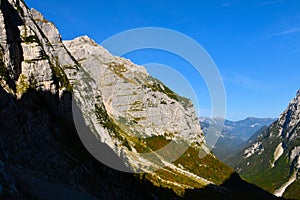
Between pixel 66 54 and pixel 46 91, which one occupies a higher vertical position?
pixel 66 54

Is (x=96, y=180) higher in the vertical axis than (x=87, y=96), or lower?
lower

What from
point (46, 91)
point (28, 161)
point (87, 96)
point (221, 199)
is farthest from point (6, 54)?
point (221, 199)

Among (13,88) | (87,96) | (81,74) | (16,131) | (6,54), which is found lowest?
(16,131)

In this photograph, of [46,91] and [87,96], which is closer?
[46,91]

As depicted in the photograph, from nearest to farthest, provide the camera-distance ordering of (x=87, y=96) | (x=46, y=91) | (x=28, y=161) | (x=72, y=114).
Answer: (x=28, y=161)
(x=46, y=91)
(x=72, y=114)
(x=87, y=96)

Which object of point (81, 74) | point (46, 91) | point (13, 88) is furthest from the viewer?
point (81, 74)

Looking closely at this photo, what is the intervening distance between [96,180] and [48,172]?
48.4 ft

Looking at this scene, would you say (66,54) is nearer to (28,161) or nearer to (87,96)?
(87,96)

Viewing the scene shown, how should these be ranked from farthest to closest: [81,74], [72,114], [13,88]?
[81,74] < [72,114] < [13,88]

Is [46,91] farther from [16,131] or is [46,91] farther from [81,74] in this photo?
[81,74]

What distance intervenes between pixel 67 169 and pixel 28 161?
9.23 metres

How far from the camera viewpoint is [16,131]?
55.4 metres

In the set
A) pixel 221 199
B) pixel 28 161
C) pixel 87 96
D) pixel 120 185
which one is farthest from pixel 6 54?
pixel 221 199

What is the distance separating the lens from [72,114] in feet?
281
